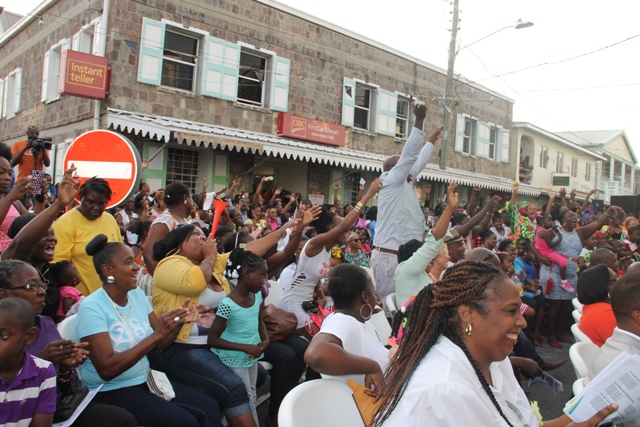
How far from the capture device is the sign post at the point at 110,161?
4.27 metres

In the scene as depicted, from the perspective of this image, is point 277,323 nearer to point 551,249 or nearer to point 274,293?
point 274,293

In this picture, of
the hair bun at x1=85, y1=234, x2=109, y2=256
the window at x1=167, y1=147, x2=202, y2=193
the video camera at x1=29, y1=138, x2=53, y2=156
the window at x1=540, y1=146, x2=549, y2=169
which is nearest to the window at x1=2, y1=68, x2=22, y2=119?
the window at x1=167, y1=147, x2=202, y2=193

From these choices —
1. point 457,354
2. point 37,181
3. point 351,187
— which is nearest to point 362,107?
point 351,187

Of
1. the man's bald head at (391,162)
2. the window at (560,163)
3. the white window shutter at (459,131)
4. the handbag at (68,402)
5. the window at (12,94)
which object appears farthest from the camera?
the window at (560,163)

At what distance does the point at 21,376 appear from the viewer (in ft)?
6.84

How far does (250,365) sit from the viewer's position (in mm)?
3400

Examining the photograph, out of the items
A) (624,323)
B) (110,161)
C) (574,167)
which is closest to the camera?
(624,323)

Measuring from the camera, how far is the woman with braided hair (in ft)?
5.00

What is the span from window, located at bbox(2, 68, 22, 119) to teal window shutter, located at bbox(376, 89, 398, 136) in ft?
36.4

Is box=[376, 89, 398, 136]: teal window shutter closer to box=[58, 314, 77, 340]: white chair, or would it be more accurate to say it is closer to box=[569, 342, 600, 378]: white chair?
box=[569, 342, 600, 378]: white chair

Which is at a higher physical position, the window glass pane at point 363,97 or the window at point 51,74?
the window glass pane at point 363,97

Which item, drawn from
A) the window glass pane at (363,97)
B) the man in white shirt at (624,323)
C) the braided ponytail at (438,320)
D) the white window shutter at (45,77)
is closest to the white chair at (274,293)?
the man in white shirt at (624,323)

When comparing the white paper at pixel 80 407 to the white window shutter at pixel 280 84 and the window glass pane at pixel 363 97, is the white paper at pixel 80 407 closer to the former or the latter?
the white window shutter at pixel 280 84

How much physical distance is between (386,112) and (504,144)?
8533 mm
